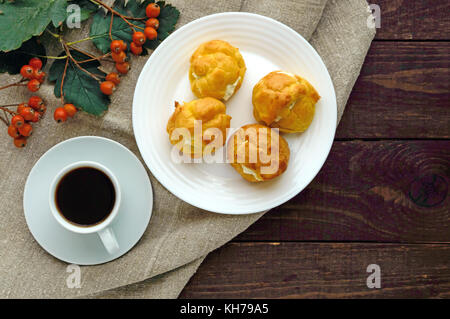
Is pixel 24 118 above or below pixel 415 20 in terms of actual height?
below

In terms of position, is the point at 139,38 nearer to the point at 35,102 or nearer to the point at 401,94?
the point at 35,102

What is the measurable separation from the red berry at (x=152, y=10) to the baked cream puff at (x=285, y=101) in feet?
1.25

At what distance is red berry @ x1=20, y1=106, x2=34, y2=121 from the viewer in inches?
50.3

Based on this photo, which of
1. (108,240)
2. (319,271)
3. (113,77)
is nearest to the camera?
(108,240)

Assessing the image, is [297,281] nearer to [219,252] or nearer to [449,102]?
[219,252]

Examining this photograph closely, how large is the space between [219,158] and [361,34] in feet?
2.01

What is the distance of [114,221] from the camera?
1.31m

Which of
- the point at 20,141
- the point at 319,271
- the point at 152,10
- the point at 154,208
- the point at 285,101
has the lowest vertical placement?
the point at 319,271

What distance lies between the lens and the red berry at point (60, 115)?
129 cm

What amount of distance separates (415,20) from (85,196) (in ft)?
4.00

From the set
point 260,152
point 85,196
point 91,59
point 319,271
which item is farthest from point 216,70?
point 319,271

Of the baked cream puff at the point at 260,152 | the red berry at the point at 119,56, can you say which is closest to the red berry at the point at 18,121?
the red berry at the point at 119,56

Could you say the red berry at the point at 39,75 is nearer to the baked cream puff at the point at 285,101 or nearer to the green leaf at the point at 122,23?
the green leaf at the point at 122,23

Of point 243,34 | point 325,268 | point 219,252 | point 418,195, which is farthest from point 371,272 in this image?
point 243,34
